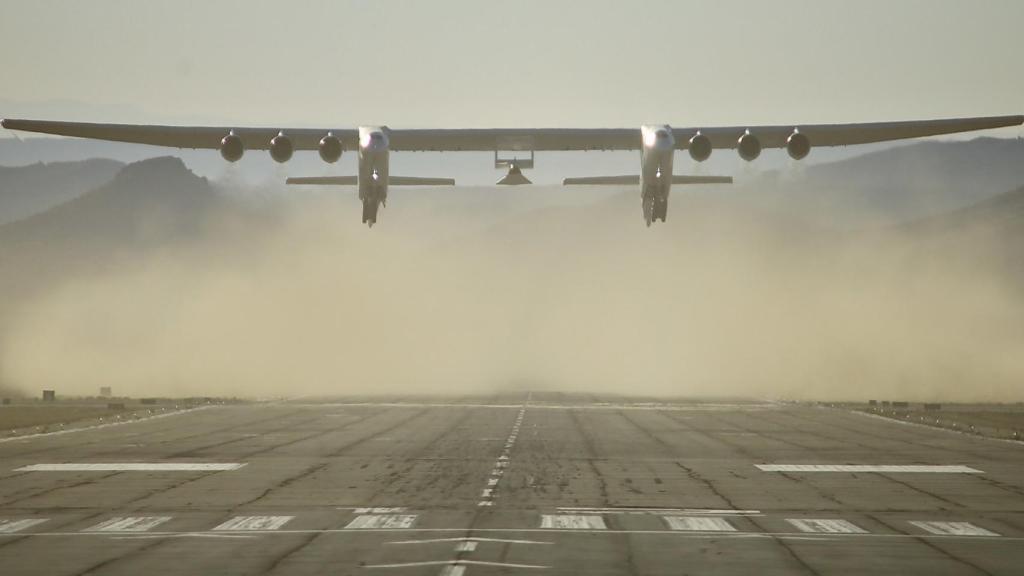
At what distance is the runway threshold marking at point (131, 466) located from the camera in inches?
1427

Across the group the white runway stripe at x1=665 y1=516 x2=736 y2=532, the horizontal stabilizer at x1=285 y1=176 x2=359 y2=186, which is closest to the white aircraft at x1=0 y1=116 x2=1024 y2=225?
the horizontal stabilizer at x1=285 y1=176 x2=359 y2=186

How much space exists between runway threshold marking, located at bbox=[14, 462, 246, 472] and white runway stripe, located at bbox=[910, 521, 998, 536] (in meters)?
18.4

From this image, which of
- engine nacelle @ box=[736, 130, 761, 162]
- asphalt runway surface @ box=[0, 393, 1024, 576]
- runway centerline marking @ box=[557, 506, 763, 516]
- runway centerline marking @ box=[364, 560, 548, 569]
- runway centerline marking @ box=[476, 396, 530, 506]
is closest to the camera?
runway centerline marking @ box=[364, 560, 548, 569]

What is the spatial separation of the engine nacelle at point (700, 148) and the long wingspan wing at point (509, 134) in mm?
1303

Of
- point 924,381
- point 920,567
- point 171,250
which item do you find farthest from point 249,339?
point 920,567

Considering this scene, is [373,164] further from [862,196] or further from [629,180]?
[862,196]

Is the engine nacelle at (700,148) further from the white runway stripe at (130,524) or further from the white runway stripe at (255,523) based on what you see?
the white runway stripe at (130,524)

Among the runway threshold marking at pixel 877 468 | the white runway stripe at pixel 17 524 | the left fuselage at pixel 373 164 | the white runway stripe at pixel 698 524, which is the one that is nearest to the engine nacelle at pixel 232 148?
the left fuselage at pixel 373 164

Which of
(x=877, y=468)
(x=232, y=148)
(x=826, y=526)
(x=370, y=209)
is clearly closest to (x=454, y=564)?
(x=826, y=526)

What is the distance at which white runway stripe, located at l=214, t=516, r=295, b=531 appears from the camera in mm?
24875

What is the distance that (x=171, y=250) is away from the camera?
121500mm

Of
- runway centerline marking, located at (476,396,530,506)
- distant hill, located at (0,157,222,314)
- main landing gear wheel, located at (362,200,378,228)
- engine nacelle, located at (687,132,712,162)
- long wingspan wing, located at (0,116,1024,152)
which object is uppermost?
distant hill, located at (0,157,222,314)

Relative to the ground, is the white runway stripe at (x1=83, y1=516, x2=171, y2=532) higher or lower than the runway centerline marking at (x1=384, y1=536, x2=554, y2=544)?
higher

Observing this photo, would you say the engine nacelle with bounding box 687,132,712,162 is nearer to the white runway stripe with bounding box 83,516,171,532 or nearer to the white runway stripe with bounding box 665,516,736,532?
the white runway stripe with bounding box 665,516,736,532
